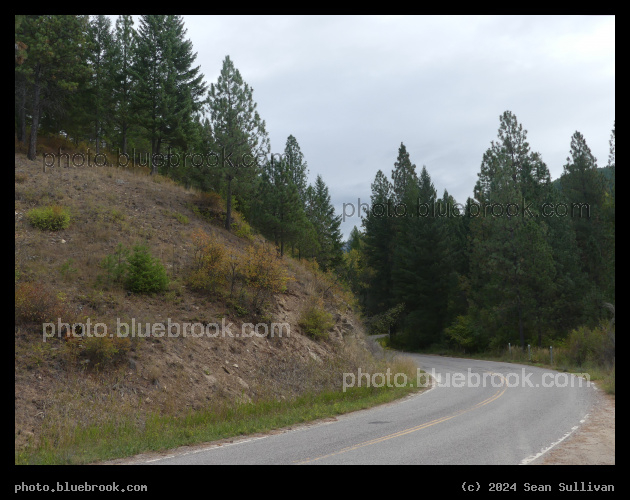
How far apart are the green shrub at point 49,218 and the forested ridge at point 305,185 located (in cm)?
701

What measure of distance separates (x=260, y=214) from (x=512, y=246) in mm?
20701

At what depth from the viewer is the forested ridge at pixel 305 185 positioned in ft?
92.9

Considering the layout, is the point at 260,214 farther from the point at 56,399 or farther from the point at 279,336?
the point at 56,399

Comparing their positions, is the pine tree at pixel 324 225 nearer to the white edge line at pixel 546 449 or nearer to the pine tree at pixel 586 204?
the pine tree at pixel 586 204

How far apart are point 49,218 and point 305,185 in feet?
106

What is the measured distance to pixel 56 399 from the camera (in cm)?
1097

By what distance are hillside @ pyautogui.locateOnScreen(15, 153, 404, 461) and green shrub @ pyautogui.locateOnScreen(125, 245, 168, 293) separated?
330 millimetres

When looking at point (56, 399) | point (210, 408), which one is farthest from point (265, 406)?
point (56, 399)

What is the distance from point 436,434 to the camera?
9.68 metres

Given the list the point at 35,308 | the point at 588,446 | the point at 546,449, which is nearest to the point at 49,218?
the point at 35,308

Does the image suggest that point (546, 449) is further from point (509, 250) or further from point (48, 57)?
point (48, 57)

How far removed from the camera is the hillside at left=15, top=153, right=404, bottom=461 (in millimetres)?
11672

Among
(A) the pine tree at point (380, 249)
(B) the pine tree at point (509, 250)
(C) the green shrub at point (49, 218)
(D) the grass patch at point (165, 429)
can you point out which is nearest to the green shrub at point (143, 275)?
(C) the green shrub at point (49, 218)

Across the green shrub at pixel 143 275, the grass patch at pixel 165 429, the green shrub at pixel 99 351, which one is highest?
the green shrub at pixel 143 275
